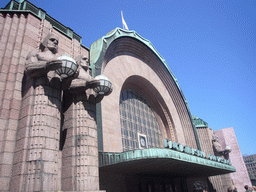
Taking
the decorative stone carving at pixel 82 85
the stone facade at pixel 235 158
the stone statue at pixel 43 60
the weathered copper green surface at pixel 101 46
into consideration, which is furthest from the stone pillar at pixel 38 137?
the stone facade at pixel 235 158

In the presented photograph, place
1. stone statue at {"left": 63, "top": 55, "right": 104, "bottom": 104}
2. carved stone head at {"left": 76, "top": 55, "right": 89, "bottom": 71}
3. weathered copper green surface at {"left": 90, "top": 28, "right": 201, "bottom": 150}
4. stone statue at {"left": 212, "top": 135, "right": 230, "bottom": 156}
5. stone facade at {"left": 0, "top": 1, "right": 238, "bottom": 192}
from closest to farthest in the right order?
1. stone facade at {"left": 0, "top": 1, "right": 238, "bottom": 192}
2. stone statue at {"left": 63, "top": 55, "right": 104, "bottom": 104}
3. carved stone head at {"left": 76, "top": 55, "right": 89, "bottom": 71}
4. weathered copper green surface at {"left": 90, "top": 28, "right": 201, "bottom": 150}
5. stone statue at {"left": 212, "top": 135, "right": 230, "bottom": 156}

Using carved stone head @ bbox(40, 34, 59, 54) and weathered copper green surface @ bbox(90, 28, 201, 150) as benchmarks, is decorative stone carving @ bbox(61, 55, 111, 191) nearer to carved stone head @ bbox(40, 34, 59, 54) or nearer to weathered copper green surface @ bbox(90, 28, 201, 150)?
carved stone head @ bbox(40, 34, 59, 54)

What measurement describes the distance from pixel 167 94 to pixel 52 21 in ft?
60.6

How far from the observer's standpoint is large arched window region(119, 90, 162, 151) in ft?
65.2

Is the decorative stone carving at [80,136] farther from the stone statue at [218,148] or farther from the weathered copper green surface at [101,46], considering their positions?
the stone statue at [218,148]

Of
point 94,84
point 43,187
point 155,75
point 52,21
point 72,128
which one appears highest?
point 155,75

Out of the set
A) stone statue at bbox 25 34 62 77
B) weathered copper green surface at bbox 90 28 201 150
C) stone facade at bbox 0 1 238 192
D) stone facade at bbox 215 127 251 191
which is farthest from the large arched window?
stone facade at bbox 215 127 251 191

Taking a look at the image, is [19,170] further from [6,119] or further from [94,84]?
[94,84]

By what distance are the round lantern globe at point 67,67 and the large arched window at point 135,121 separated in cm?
1043

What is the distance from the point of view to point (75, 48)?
14.6 meters

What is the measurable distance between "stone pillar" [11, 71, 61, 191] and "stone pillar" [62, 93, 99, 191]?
1164mm

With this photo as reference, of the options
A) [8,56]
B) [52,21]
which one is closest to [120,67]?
[52,21]

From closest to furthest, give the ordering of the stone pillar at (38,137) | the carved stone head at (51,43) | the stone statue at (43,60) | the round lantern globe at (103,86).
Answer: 1. the stone pillar at (38,137)
2. the stone statue at (43,60)
3. the carved stone head at (51,43)
4. the round lantern globe at (103,86)

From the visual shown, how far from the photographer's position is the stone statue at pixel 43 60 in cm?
938
